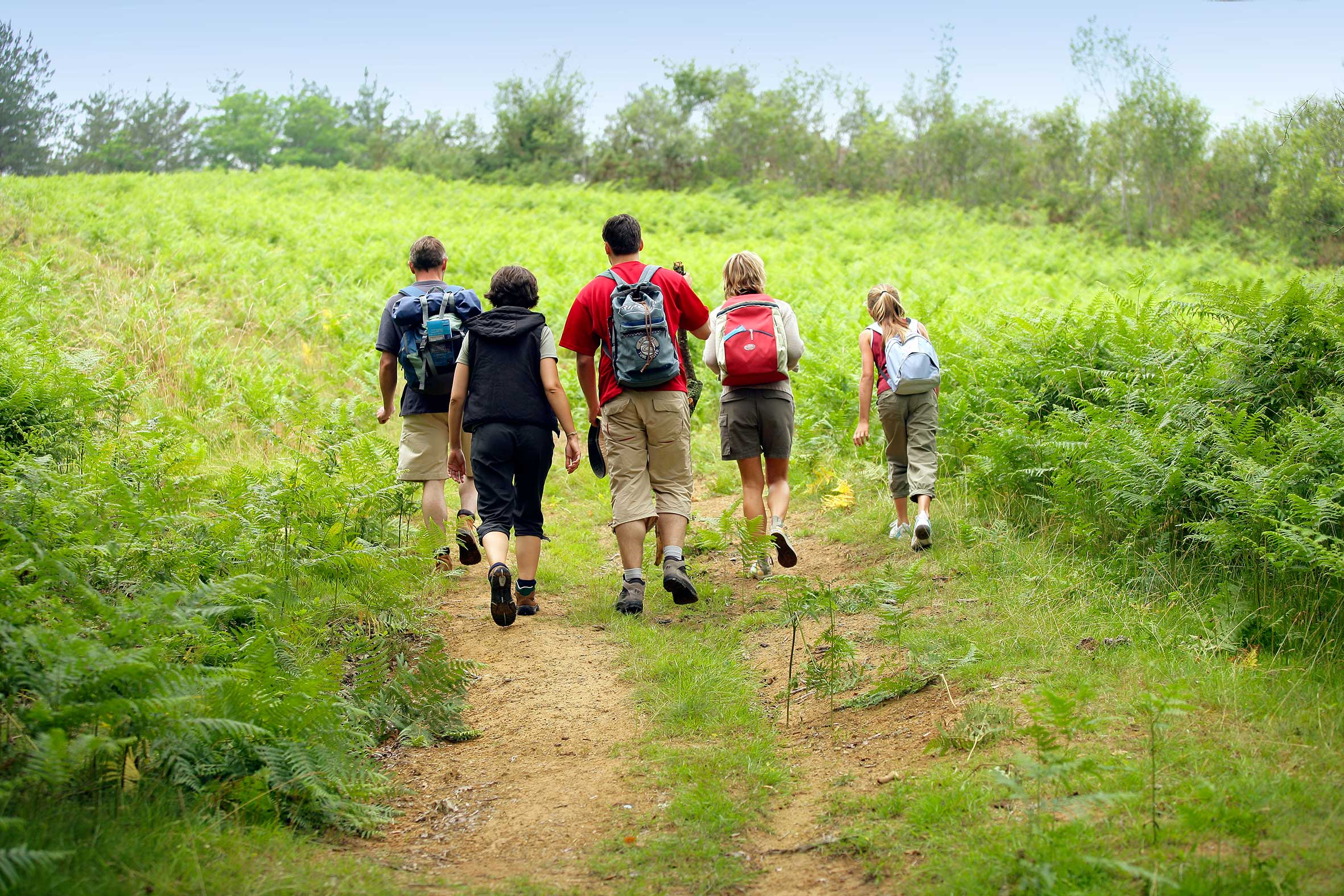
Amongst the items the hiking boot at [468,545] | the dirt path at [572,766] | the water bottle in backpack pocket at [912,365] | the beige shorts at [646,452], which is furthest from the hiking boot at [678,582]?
the water bottle in backpack pocket at [912,365]

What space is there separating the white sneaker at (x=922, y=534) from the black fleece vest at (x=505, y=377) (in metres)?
2.89

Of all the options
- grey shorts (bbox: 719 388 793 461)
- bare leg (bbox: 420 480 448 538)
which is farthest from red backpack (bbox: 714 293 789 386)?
bare leg (bbox: 420 480 448 538)

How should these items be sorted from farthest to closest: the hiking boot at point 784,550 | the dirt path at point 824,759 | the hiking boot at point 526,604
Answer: the hiking boot at point 784,550 → the hiking boot at point 526,604 → the dirt path at point 824,759

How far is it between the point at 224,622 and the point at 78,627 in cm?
161

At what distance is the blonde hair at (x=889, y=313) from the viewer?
7.71 m

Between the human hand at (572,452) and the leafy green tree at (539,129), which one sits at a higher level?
the leafy green tree at (539,129)

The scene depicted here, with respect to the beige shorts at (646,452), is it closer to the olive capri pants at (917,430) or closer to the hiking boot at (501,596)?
the hiking boot at (501,596)

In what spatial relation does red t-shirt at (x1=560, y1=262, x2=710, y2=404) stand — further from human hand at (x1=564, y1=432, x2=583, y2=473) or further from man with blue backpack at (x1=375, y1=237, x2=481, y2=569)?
man with blue backpack at (x1=375, y1=237, x2=481, y2=569)

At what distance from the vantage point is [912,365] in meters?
7.40

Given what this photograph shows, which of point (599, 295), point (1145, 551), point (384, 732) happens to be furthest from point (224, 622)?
point (1145, 551)

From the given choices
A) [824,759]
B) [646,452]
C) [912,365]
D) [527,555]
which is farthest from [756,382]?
[824,759]

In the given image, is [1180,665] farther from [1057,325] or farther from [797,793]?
[1057,325]

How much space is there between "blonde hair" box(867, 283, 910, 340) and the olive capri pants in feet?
1.60

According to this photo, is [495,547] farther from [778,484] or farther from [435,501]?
[778,484]
